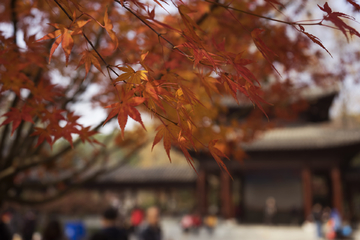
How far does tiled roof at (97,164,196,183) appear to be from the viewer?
1911 cm

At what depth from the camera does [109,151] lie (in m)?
4.91

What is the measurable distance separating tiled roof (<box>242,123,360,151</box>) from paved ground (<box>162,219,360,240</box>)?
3598mm

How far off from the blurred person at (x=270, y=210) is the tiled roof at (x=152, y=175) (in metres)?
4.37

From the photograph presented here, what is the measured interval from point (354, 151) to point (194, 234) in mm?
8480

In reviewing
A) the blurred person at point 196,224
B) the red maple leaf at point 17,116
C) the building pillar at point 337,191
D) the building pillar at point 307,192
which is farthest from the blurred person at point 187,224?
the red maple leaf at point 17,116

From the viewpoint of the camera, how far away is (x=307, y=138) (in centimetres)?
1484

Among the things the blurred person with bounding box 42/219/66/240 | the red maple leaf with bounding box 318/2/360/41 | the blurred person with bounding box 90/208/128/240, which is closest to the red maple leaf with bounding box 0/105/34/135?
the red maple leaf with bounding box 318/2/360/41

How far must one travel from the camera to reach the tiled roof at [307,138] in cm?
1397

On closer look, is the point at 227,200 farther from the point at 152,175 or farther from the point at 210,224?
the point at 152,175

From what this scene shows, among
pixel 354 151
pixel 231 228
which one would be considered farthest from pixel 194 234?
pixel 354 151

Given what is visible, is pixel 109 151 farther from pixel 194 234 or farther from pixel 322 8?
pixel 194 234

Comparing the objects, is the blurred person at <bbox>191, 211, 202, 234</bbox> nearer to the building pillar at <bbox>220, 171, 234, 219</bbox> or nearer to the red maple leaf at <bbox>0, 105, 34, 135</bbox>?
the building pillar at <bbox>220, 171, 234, 219</bbox>

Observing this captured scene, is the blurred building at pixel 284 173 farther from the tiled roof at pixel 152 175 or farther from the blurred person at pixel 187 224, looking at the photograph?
the blurred person at pixel 187 224

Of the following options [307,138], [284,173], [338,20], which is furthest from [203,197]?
[338,20]
